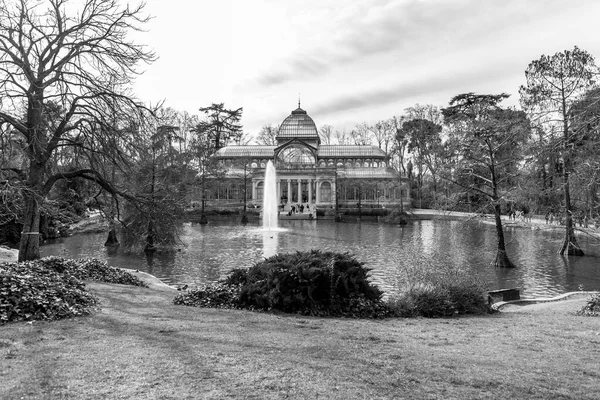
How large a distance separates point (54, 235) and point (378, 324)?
86.6 ft

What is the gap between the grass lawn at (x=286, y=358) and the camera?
360cm

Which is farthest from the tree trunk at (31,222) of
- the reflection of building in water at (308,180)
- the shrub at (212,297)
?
the reflection of building in water at (308,180)

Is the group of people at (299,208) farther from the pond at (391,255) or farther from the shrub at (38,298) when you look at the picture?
the shrub at (38,298)

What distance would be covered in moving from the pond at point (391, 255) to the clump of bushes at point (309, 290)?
226 centimetres

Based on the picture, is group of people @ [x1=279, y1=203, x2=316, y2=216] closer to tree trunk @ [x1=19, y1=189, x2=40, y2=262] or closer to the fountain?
the fountain

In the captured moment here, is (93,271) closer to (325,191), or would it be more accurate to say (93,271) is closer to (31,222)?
(31,222)

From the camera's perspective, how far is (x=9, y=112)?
10773mm

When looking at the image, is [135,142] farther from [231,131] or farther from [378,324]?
[231,131]

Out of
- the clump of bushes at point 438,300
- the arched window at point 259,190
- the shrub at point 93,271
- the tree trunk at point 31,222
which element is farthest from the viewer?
the arched window at point 259,190

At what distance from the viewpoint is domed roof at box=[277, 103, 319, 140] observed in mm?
65938

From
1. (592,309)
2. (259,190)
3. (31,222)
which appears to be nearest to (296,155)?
(259,190)

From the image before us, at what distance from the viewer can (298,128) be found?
6656 centimetres

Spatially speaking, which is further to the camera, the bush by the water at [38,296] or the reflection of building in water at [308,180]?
the reflection of building in water at [308,180]

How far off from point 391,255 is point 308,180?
39.8 meters
